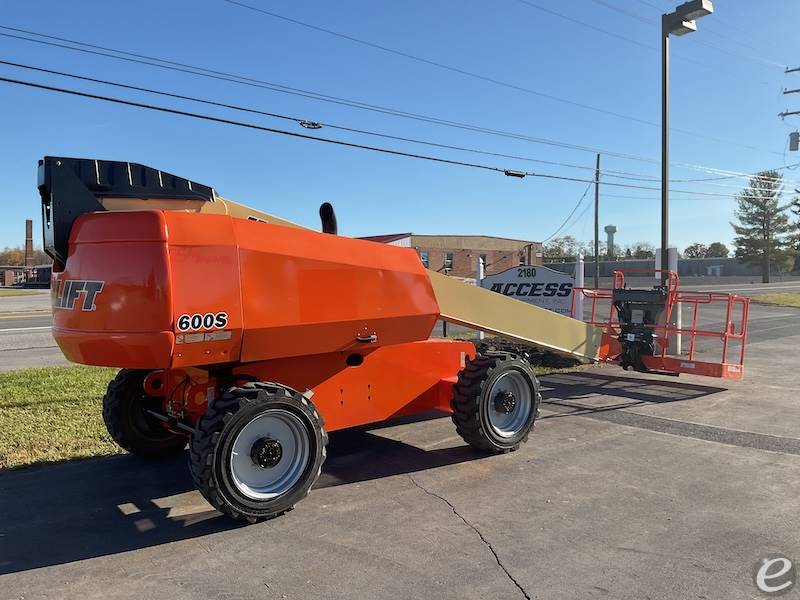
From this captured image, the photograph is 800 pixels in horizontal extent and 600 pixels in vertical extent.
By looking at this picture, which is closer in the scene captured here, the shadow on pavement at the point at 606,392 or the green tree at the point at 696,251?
the shadow on pavement at the point at 606,392

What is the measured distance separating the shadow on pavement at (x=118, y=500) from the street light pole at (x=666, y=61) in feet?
26.8

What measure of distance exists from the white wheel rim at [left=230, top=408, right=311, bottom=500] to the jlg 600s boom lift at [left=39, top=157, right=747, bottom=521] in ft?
0.04

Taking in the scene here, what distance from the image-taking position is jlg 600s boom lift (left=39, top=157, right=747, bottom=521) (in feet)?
14.1

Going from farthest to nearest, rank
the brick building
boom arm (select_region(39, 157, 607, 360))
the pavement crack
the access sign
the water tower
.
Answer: the water tower → the brick building → the access sign → boom arm (select_region(39, 157, 607, 360)) → the pavement crack

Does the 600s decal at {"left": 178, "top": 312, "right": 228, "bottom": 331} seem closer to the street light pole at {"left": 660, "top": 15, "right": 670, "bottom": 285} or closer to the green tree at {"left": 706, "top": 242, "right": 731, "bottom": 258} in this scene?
the street light pole at {"left": 660, "top": 15, "right": 670, "bottom": 285}

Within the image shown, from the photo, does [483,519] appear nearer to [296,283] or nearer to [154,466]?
[296,283]

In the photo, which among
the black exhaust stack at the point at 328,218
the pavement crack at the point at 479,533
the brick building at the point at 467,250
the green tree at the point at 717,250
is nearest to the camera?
the pavement crack at the point at 479,533

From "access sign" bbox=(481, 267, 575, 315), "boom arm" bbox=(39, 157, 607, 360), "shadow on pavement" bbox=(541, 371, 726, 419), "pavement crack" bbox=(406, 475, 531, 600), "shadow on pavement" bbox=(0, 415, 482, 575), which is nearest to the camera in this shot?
"pavement crack" bbox=(406, 475, 531, 600)

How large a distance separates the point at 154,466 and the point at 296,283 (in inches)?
99.3

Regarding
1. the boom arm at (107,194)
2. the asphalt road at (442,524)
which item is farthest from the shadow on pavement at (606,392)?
the boom arm at (107,194)

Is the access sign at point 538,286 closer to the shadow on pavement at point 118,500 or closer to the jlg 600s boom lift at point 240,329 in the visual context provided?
the jlg 600s boom lift at point 240,329

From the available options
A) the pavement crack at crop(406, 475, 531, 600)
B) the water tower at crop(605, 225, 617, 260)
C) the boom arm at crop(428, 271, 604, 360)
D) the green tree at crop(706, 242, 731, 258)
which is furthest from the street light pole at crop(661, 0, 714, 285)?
the green tree at crop(706, 242, 731, 258)

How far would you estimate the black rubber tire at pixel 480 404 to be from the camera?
593 centimetres

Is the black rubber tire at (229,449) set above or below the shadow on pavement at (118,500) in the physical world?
above
